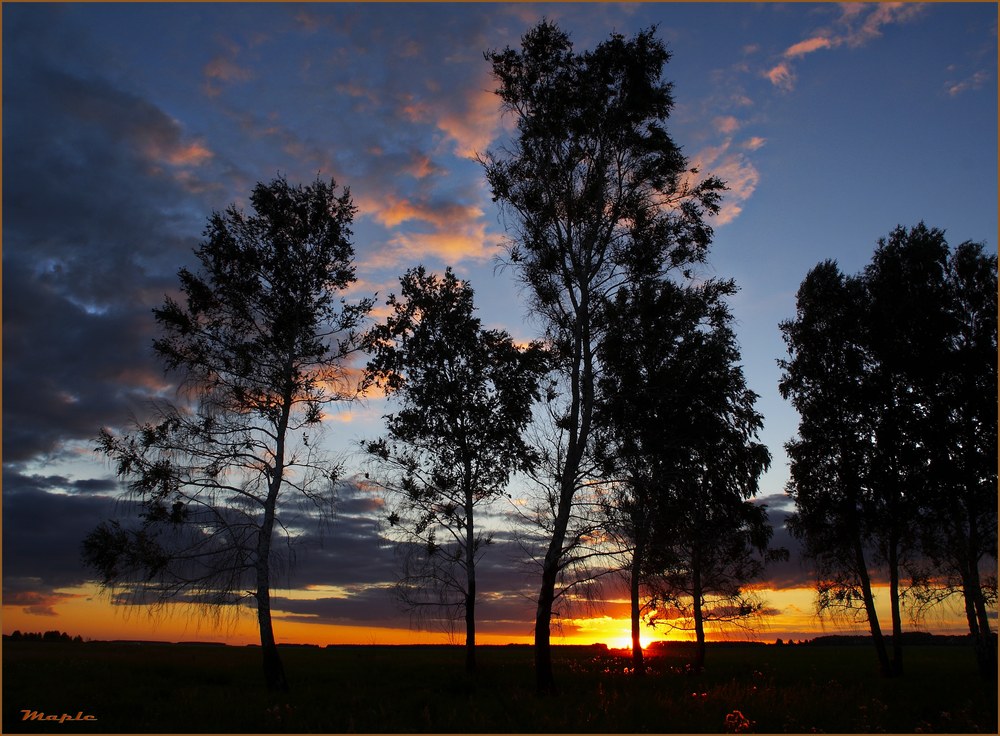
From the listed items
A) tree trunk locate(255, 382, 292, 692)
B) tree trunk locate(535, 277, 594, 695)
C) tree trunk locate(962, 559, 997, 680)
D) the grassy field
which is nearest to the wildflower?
the grassy field

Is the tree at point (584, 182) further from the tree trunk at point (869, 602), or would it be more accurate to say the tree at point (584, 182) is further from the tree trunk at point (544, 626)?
the tree trunk at point (869, 602)

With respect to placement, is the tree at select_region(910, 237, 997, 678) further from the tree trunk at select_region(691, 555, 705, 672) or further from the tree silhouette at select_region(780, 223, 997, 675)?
the tree trunk at select_region(691, 555, 705, 672)

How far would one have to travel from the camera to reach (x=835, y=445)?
25906mm

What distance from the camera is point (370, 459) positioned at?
23531 mm

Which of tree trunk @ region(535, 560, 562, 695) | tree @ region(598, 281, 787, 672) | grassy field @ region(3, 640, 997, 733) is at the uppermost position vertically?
tree @ region(598, 281, 787, 672)

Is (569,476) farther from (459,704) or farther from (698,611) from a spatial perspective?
(698,611)

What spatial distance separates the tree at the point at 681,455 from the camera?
1842 cm

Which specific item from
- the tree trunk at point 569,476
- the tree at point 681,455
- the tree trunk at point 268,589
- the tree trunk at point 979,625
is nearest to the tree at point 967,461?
the tree trunk at point 979,625

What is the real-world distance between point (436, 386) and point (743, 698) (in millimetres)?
14187

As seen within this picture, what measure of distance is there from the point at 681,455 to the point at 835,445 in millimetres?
9861

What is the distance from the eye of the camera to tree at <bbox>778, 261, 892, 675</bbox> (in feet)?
82.3

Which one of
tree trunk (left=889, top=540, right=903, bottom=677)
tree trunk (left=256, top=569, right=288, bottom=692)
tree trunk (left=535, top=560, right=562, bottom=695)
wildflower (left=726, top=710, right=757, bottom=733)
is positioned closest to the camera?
wildflower (left=726, top=710, right=757, bottom=733)

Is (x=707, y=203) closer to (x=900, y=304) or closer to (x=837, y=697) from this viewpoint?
(x=900, y=304)

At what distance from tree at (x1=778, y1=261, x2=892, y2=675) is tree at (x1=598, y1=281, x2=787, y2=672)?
5.98 ft
